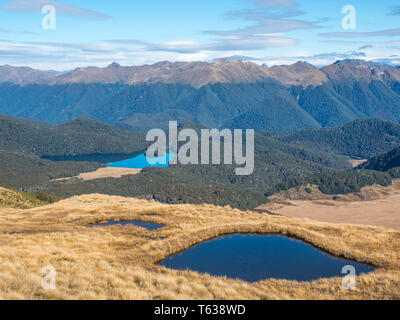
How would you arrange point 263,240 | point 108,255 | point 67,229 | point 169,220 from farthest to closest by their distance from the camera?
point 169,220 → point 67,229 → point 263,240 → point 108,255

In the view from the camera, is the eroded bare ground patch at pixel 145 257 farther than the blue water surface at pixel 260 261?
No

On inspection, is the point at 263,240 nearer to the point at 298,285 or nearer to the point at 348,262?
the point at 348,262

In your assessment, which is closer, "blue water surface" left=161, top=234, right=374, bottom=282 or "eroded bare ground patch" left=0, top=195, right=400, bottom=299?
"eroded bare ground patch" left=0, top=195, right=400, bottom=299
